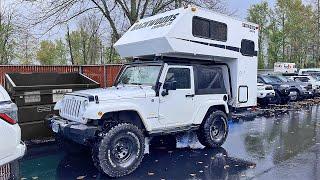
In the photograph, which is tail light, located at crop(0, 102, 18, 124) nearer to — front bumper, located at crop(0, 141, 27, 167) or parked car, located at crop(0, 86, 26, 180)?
parked car, located at crop(0, 86, 26, 180)

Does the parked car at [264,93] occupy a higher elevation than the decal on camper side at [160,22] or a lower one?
lower

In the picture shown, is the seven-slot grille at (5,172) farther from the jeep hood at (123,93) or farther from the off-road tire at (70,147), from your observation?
the off-road tire at (70,147)

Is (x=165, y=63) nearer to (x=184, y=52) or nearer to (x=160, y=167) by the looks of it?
(x=184, y=52)

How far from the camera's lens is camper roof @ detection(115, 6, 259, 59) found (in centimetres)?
769

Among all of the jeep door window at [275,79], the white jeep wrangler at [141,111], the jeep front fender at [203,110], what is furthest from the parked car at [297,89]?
the jeep front fender at [203,110]

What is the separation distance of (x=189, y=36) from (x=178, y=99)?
142 cm

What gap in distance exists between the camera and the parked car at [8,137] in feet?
13.0

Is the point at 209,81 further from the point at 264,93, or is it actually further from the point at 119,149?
the point at 264,93

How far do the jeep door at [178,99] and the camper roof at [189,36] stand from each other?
438 millimetres

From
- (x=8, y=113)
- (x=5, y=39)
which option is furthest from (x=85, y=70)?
(x=5, y=39)

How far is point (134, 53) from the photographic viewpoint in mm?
8477

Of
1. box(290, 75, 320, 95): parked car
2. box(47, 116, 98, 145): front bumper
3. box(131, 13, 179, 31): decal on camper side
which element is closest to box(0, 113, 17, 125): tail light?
box(47, 116, 98, 145): front bumper

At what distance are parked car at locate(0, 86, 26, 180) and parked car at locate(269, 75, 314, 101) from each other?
17.8 meters

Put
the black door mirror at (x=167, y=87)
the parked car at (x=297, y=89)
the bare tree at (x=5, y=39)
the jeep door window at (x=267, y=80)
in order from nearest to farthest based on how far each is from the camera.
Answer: the black door mirror at (x=167, y=87) < the jeep door window at (x=267, y=80) < the parked car at (x=297, y=89) < the bare tree at (x=5, y=39)
